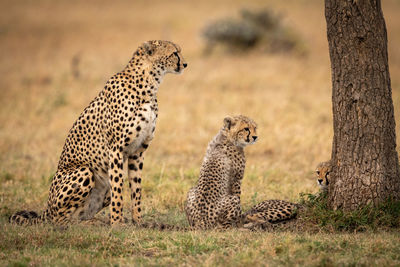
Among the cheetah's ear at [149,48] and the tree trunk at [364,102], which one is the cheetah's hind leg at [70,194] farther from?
the tree trunk at [364,102]

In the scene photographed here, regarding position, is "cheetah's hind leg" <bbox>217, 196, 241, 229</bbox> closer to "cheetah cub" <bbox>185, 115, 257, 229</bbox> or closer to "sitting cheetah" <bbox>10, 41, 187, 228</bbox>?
"cheetah cub" <bbox>185, 115, 257, 229</bbox>

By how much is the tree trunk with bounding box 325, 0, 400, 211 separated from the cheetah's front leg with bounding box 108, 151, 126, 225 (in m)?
1.95

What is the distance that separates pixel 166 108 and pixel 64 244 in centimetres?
705

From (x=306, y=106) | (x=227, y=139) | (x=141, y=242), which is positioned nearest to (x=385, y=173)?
(x=227, y=139)

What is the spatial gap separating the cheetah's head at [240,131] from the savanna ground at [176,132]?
32.2 inches

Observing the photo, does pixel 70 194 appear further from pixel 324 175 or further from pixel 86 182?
pixel 324 175

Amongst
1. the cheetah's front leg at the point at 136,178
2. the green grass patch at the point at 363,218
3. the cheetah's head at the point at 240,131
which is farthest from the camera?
the cheetah's head at the point at 240,131

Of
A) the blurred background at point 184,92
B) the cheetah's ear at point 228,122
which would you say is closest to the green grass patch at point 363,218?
the cheetah's ear at point 228,122

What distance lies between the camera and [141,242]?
4414 millimetres

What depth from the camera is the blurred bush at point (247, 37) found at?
56.5ft

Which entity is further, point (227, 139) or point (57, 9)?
point (57, 9)

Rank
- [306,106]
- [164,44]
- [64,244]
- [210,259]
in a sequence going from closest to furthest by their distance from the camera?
[210,259]
[64,244]
[164,44]
[306,106]

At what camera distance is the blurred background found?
7.29 meters

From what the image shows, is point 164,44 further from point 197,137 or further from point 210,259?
point 197,137
